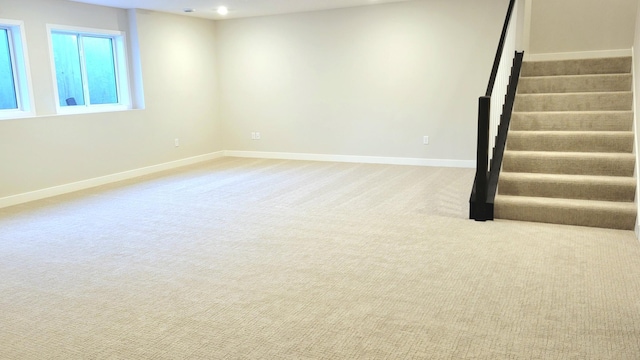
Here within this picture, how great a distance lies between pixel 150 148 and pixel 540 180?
17.7ft

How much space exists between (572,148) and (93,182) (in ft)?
18.7

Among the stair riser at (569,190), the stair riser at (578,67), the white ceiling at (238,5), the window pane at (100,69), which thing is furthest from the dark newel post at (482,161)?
the window pane at (100,69)

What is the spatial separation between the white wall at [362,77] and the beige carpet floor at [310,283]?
7.57ft

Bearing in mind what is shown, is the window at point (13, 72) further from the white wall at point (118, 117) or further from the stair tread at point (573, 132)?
the stair tread at point (573, 132)

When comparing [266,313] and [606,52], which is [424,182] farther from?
[266,313]

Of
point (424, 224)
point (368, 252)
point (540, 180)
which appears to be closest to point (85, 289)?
point (368, 252)

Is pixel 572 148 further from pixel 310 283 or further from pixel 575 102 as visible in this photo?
pixel 310 283

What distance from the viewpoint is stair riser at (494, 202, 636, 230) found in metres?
4.00

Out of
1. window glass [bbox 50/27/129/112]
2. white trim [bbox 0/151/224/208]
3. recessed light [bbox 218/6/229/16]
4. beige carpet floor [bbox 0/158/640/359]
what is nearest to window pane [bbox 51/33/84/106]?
window glass [bbox 50/27/129/112]

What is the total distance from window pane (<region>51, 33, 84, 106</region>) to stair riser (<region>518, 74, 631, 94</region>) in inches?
217

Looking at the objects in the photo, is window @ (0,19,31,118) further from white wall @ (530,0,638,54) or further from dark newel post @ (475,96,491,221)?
white wall @ (530,0,638,54)

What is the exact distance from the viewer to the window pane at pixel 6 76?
557 cm

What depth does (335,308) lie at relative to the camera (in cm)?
274

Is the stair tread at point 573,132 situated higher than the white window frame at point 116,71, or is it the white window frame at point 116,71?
the white window frame at point 116,71
